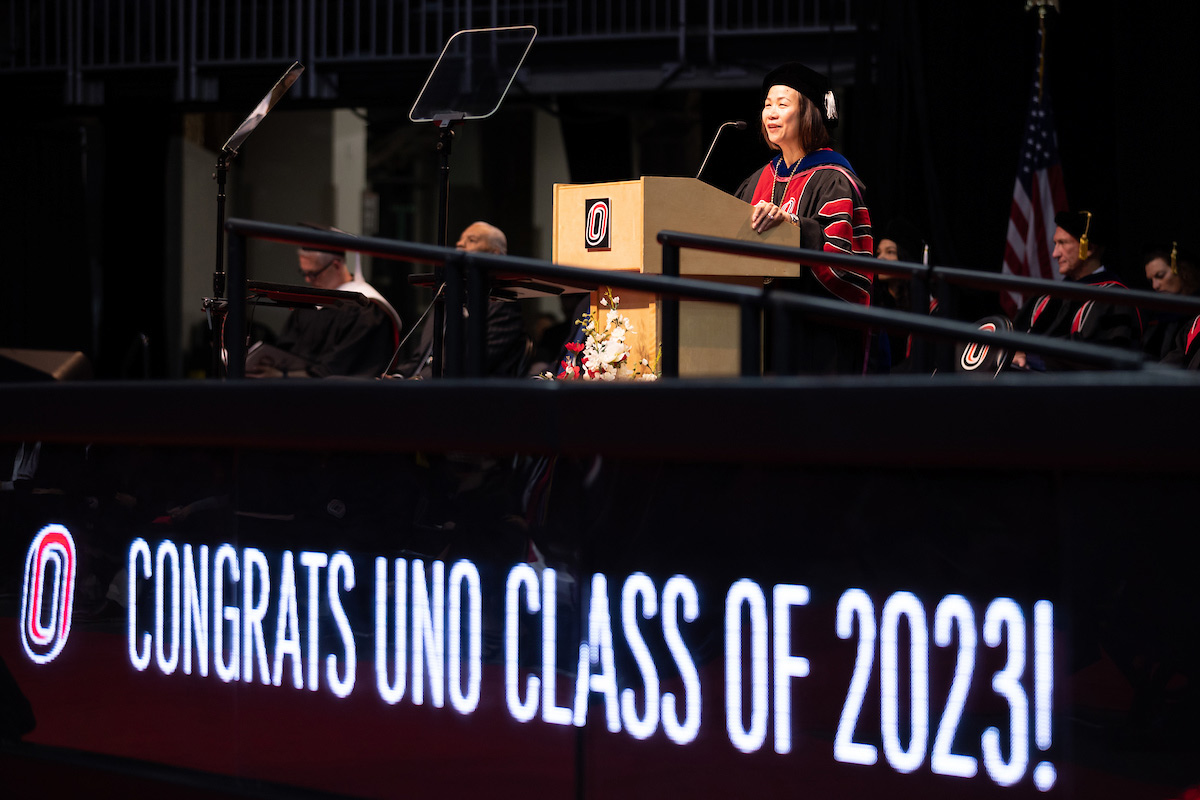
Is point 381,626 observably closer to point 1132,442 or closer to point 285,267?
point 1132,442

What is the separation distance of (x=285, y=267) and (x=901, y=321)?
1082 centimetres

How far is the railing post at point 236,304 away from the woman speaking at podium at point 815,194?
1486 mm

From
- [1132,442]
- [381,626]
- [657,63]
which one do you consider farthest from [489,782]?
[657,63]

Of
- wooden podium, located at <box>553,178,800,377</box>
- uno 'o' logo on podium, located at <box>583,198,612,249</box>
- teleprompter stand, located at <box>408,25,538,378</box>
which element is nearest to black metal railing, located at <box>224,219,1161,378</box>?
wooden podium, located at <box>553,178,800,377</box>

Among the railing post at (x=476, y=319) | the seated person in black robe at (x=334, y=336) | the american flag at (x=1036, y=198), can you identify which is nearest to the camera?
the railing post at (x=476, y=319)

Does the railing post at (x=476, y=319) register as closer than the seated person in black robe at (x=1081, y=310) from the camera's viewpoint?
Yes

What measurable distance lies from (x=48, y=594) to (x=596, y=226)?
177 centimetres

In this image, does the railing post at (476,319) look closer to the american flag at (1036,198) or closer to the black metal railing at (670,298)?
the black metal railing at (670,298)

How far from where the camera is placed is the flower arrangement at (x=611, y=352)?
338cm

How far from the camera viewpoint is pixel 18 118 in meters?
12.3

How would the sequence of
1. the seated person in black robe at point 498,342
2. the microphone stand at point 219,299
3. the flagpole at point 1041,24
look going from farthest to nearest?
the flagpole at point 1041,24 → the seated person in black robe at point 498,342 → the microphone stand at point 219,299

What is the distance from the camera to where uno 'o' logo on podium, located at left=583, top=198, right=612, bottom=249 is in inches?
131

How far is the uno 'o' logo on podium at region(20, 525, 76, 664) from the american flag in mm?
6261

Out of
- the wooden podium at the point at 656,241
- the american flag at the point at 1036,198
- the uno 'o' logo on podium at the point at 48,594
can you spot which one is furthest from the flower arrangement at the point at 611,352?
the american flag at the point at 1036,198
